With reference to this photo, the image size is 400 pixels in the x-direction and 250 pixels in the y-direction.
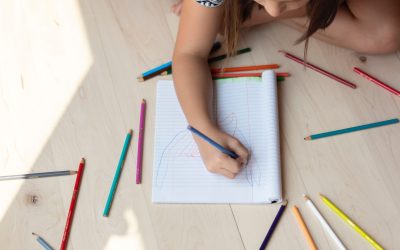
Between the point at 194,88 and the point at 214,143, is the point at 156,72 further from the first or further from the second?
the point at 214,143

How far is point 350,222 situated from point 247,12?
433 mm

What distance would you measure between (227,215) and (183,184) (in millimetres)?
92

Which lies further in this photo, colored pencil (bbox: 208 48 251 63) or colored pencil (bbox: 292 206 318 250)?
colored pencil (bbox: 208 48 251 63)

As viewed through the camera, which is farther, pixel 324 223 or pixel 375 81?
pixel 375 81

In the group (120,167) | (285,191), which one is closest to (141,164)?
(120,167)

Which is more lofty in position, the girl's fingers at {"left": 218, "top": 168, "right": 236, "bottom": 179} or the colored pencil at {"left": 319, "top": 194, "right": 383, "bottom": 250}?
the girl's fingers at {"left": 218, "top": 168, "right": 236, "bottom": 179}

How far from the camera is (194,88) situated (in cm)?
77

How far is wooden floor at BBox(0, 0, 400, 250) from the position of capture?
2.36 ft

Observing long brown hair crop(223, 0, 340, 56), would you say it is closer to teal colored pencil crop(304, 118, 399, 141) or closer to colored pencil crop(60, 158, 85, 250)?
teal colored pencil crop(304, 118, 399, 141)

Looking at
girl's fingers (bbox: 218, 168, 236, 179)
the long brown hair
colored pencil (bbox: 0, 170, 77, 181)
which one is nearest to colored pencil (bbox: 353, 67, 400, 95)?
the long brown hair

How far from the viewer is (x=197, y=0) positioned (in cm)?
71

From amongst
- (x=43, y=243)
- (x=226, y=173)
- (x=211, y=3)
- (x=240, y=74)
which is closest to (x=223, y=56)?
(x=240, y=74)

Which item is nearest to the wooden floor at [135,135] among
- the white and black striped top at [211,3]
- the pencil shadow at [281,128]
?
the pencil shadow at [281,128]

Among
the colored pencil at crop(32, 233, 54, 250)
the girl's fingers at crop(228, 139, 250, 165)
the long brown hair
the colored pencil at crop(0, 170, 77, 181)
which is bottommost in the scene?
the colored pencil at crop(32, 233, 54, 250)
